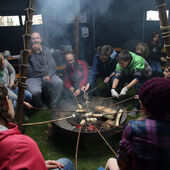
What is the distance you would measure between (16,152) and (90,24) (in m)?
7.10

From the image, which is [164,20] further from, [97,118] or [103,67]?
[103,67]

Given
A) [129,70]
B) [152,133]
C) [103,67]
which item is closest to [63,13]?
[103,67]

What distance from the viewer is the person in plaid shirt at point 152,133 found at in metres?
1.21

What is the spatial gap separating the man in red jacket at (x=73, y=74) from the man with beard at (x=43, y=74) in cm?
26

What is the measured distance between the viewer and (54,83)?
4.53m

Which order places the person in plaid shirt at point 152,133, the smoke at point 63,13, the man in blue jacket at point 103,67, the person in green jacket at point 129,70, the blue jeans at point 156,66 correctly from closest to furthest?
the person in plaid shirt at point 152,133 < the person in green jacket at point 129,70 < the man in blue jacket at point 103,67 < the blue jeans at point 156,66 < the smoke at point 63,13

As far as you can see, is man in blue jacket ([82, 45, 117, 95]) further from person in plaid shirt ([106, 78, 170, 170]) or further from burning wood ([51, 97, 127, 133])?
person in plaid shirt ([106, 78, 170, 170])

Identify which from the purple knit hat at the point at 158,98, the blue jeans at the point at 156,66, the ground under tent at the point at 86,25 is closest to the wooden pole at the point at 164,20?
the purple knit hat at the point at 158,98

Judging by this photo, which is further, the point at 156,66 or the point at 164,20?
the point at 156,66

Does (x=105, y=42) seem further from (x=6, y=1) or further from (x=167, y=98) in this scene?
(x=167, y=98)

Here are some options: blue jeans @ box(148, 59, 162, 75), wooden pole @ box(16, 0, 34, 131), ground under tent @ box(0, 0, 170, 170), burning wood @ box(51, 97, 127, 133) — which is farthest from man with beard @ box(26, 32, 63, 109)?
blue jeans @ box(148, 59, 162, 75)

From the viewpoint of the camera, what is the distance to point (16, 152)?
1.10 metres

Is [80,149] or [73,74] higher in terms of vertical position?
[73,74]

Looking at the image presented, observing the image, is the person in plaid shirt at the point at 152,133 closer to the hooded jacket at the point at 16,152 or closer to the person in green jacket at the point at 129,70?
the hooded jacket at the point at 16,152
